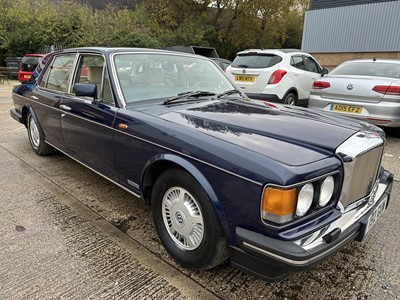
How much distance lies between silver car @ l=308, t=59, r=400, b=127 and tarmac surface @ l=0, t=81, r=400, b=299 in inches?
87.9

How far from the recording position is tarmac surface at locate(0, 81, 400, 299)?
2238 mm

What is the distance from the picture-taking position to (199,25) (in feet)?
80.9

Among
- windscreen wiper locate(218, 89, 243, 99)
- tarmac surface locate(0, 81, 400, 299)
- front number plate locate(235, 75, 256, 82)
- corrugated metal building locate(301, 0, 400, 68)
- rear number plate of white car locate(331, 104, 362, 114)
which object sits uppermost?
corrugated metal building locate(301, 0, 400, 68)

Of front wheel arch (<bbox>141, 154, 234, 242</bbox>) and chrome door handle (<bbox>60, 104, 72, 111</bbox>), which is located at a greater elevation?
chrome door handle (<bbox>60, 104, 72, 111</bbox>)

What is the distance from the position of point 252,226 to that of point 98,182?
8.56 feet

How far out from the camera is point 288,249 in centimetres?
176

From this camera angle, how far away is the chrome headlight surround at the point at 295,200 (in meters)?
1.80

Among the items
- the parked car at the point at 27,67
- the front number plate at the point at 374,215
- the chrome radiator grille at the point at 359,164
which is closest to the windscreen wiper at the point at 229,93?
the chrome radiator grille at the point at 359,164

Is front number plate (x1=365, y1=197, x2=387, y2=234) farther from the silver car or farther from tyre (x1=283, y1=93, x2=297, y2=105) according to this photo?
tyre (x1=283, y1=93, x2=297, y2=105)

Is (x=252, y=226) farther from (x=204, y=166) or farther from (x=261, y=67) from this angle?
(x=261, y=67)

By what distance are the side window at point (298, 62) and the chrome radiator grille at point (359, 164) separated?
5.49m

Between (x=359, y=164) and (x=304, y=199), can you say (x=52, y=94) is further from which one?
(x=359, y=164)

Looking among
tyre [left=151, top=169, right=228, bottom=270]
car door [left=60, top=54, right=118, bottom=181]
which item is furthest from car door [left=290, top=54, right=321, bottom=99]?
tyre [left=151, top=169, right=228, bottom=270]

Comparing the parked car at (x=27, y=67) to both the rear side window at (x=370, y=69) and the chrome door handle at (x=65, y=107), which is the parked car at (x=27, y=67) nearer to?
the chrome door handle at (x=65, y=107)
